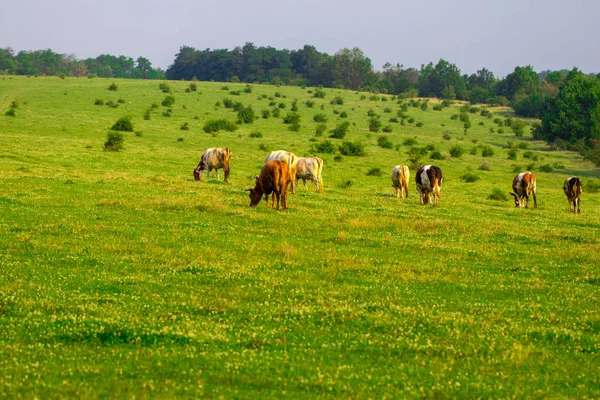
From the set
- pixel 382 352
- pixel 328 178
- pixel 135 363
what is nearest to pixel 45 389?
pixel 135 363

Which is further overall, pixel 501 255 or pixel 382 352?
pixel 501 255

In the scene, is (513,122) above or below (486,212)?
above

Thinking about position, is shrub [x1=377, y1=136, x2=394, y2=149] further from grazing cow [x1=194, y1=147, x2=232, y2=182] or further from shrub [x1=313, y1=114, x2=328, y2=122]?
grazing cow [x1=194, y1=147, x2=232, y2=182]

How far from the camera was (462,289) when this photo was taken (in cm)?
1280

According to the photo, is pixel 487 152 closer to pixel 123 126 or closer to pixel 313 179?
pixel 313 179

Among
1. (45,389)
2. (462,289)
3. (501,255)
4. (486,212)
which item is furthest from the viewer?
(486,212)

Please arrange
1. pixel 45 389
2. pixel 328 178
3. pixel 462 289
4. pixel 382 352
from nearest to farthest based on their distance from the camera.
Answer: pixel 45 389 → pixel 382 352 → pixel 462 289 → pixel 328 178

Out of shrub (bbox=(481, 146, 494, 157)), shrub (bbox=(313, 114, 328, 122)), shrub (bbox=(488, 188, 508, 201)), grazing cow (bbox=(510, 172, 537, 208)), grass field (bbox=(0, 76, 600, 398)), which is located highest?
shrub (bbox=(313, 114, 328, 122))

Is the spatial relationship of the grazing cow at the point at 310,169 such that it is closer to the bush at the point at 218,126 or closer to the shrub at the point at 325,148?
the shrub at the point at 325,148

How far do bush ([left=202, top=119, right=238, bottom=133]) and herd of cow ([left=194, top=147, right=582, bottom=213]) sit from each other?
2550 cm

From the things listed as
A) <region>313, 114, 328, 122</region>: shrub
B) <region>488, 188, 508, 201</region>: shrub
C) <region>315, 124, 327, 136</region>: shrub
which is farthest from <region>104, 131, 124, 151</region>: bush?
<region>313, 114, 328, 122</region>: shrub

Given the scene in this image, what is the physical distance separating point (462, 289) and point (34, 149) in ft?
121

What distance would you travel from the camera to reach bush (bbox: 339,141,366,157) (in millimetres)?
53312

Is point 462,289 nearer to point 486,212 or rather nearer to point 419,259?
point 419,259
